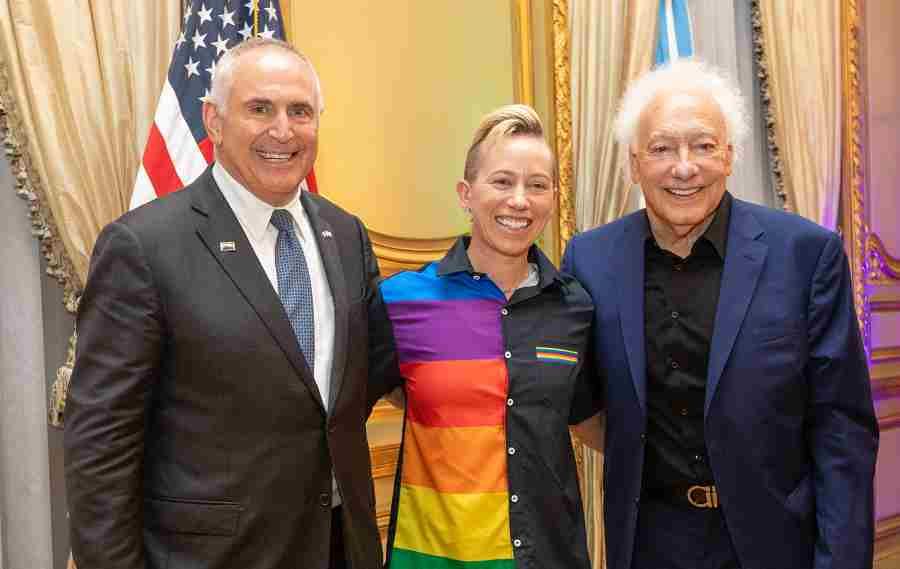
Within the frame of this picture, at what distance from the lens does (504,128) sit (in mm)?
2137

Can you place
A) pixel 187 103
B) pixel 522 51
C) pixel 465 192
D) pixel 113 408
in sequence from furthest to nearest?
pixel 522 51, pixel 187 103, pixel 465 192, pixel 113 408

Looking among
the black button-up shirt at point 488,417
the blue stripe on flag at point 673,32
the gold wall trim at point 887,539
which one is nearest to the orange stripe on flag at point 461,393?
the black button-up shirt at point 488,417

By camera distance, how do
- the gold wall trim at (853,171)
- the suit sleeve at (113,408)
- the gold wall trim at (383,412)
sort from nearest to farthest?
the suit sleeve at (113,408) < the gold wall trim at (383,412) < the gold wall trim at (853,171)

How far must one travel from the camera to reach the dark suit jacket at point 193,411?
1.65m

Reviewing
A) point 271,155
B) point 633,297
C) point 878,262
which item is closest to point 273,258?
point 271,155

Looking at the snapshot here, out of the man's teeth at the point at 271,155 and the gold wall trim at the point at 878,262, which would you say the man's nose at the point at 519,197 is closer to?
the man's teeth at the point at 271,155

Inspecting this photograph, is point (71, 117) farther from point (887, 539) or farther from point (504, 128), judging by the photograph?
point (887, 539)

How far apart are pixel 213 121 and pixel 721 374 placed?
123cm

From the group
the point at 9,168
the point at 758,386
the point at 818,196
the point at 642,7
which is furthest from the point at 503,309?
the point at 818,196

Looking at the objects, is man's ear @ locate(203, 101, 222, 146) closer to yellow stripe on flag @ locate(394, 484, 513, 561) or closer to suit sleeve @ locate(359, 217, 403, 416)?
suit sleeve @ locate(359, 217, 403, 416)

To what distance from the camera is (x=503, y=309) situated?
2131 millimetres

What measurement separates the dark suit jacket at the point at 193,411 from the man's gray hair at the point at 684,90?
938 millimetres

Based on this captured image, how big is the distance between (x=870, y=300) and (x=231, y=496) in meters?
4.70

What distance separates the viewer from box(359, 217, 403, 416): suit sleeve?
2131mm
